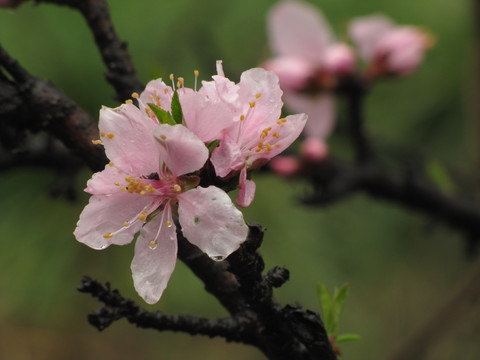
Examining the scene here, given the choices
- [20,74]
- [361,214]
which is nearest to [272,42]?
[361,214]

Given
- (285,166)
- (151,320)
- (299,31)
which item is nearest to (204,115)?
(151,320)

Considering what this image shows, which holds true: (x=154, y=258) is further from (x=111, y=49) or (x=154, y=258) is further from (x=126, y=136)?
(x=111, y=49)

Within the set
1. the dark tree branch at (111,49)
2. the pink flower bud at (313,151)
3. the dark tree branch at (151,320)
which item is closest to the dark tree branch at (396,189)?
the pink flower bud at (313,151)

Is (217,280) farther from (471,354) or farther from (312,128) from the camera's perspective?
(312,128)

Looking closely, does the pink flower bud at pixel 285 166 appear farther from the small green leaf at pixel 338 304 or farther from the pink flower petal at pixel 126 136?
the pink flower petal at pixel 126 136

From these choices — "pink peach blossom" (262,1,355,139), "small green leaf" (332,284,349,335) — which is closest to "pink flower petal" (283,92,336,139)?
"pink peach blossom" (262,1,355,139)

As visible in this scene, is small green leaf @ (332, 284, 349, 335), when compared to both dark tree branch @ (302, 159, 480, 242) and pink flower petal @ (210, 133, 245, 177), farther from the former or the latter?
dark tree branch @ (302, 159, 480, 242)

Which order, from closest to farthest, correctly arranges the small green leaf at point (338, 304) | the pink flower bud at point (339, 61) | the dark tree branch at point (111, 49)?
the small green leaf at point (338, 304) < the dark tree branch at point (111, 49) < the pink flower bud at point (339, 61)
